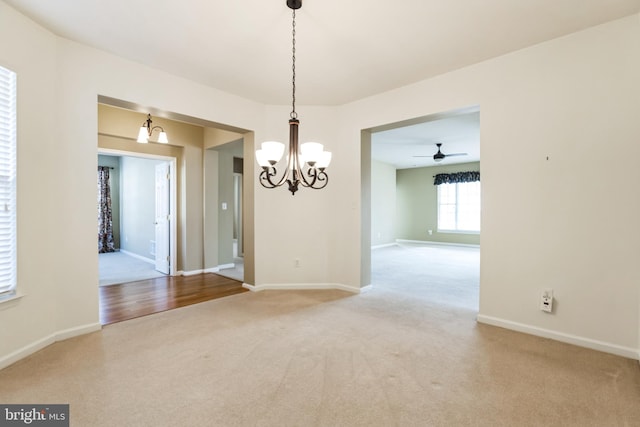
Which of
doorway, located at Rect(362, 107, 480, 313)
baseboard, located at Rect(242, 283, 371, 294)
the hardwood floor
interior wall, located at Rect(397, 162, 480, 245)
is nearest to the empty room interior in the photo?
the hardwood floor

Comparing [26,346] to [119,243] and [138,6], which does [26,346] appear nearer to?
[138,6]

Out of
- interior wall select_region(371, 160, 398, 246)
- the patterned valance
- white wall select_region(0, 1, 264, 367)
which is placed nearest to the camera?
white wall select_region(0, 1, 264, 367)

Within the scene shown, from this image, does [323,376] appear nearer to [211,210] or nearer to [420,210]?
[211,210]

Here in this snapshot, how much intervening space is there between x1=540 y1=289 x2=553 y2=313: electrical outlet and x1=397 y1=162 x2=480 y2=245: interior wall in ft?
22.0

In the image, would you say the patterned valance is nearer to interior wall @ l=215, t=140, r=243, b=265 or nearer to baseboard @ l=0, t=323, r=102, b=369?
interior wall @ l=215, t=140, r=243, b=265

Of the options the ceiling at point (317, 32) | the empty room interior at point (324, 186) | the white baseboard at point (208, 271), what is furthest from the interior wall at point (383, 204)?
the ceiling at point (317, 32)

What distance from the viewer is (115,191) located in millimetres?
8023

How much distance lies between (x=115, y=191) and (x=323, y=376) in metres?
8.45

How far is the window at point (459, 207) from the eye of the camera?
8.82 meters

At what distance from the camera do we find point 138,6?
2.12 m

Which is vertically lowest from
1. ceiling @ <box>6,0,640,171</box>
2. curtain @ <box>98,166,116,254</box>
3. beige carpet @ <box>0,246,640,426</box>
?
beige carpet @ <box>0,246,640,426</box>

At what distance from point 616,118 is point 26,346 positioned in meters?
4.98

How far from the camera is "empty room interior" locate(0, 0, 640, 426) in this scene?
181 centimetres

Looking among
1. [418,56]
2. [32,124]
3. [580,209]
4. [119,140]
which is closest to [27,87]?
[32,124]
